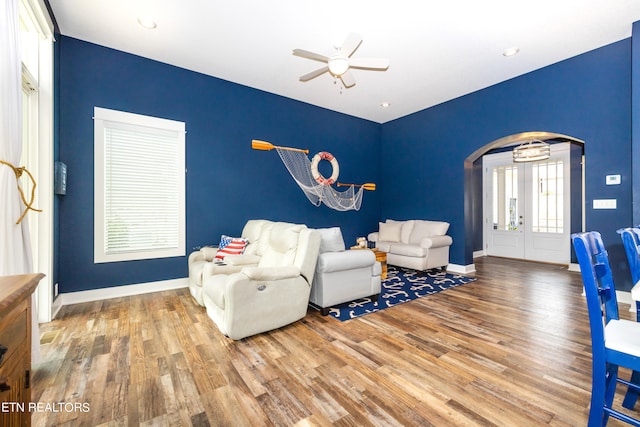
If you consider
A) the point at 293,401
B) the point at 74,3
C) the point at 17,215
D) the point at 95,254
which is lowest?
the point at 293,401

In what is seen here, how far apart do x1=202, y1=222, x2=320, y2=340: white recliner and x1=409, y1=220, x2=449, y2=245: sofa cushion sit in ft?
10.3

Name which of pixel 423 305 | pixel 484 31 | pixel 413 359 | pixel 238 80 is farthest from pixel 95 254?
pixel 484 31

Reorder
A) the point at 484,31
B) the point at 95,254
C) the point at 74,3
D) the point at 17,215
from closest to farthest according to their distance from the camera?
1. the point at 17,215
2. the point at 74,3
3. the point at 484,31
4. the point at 95,254

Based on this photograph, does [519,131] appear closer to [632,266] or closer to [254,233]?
[632,266]

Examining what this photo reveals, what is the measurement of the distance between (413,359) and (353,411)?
2.49ft

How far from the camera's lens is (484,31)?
3113 mm

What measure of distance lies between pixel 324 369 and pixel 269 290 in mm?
825

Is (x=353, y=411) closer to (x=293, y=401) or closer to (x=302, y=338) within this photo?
(x=293, y=401)

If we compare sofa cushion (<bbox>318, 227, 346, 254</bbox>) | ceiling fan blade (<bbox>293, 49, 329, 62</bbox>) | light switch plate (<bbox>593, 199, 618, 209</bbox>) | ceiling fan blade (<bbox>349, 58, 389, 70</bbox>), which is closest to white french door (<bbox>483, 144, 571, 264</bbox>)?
light switch plate (<bbox>593, 199, 618, 209</bbox>)

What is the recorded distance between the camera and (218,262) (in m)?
3.23

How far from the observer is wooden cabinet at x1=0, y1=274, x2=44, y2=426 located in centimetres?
75

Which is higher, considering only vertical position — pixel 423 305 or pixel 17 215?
pixel 17 215

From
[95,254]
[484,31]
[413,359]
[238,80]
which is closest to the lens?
[413,359]

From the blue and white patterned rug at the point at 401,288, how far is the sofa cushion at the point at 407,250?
352 millimetres
